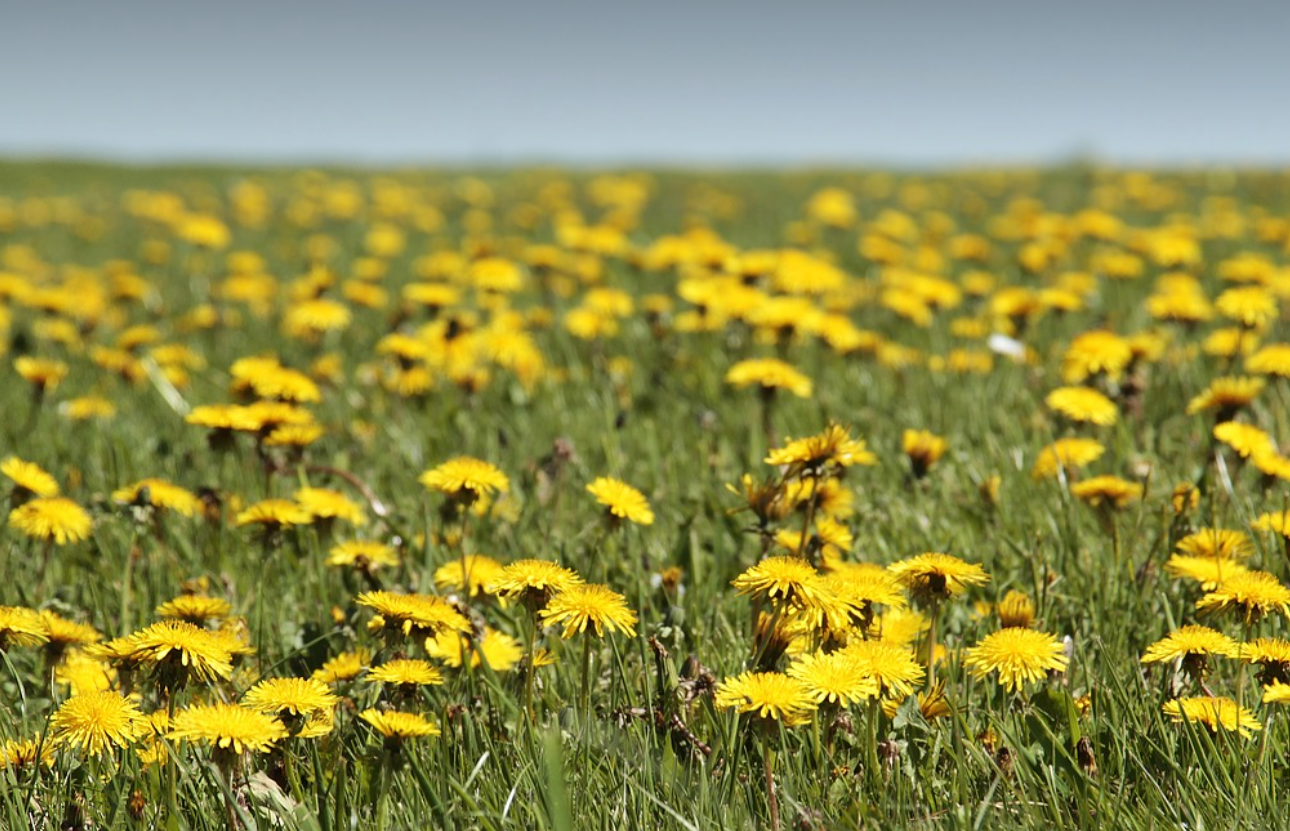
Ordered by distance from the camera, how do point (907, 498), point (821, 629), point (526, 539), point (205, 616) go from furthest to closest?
1. point (907, 498)
2. point (526, 539)
3. point (205, 616)
4. point (821, 629)

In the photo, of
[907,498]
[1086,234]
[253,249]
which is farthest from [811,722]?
[253,249]

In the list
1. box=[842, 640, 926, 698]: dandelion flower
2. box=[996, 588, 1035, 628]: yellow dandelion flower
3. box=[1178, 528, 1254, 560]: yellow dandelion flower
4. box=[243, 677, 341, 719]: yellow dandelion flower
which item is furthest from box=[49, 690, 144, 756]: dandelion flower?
box=[1178, 528, 1254, 560]: yellow dandelion flower

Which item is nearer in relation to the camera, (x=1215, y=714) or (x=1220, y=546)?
(x=1215, y=714)

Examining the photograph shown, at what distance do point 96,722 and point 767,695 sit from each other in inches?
33.6

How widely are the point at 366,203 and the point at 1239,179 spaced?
890cm

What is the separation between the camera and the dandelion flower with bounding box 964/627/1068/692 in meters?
1.55

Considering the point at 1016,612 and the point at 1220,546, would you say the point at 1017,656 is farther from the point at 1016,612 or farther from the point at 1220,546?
the point at 1220,546

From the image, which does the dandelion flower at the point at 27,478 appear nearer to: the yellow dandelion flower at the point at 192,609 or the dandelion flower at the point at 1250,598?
the yellow dandelion flower at the point at 192,609

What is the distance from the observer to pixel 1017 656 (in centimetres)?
157

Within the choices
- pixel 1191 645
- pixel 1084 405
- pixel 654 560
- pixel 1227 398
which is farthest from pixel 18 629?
pixel 1227 398

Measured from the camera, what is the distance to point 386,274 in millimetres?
6625

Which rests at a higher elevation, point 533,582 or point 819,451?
point 819,451

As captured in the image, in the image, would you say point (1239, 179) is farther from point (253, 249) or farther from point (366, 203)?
point (253, 249)

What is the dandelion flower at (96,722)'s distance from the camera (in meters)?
1.48
